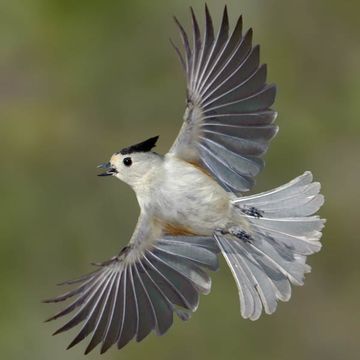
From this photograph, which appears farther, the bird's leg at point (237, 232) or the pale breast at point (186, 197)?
the bird's leg at point (237, 232)

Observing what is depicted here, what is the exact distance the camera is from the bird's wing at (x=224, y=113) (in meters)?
4.84

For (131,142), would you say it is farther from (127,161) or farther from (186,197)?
(186,197)

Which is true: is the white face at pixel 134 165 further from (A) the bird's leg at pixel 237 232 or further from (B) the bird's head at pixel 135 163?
(A) the bird's leg at pixel 237 232

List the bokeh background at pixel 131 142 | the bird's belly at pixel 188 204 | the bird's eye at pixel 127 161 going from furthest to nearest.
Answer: the bokeh background at pixel 131 142 < the bird's eye at pixel 127 161 < the bird's belly at pixel 188 204

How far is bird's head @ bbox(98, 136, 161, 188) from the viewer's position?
4.87 metres

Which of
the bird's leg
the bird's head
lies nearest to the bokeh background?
the bird's leg

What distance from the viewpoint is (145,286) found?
499 cm

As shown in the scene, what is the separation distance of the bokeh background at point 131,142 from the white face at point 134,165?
7.66 ft

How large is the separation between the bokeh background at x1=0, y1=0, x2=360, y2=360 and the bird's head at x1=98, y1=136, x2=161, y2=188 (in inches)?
91.9

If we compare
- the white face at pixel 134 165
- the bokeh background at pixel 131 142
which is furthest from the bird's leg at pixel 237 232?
the bokeh background at pixel 131 142

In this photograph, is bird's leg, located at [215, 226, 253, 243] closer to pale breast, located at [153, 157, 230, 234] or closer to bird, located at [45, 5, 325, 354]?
bird, located at [45, 5, 325, 354]

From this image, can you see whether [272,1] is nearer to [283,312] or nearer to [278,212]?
[283,312]

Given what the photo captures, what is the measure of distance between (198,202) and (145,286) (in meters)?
0.46

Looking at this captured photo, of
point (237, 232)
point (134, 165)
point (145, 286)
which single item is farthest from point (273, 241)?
point (134, 165)
